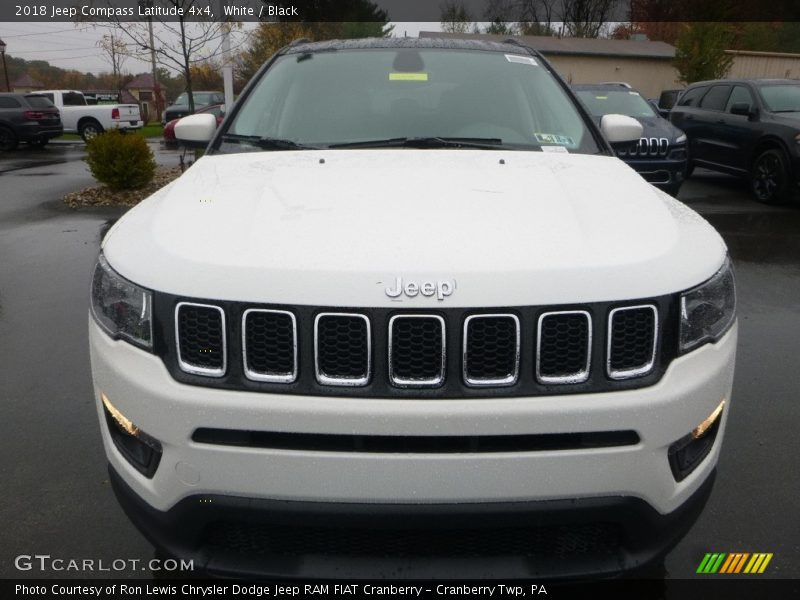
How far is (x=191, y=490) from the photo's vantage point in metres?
1.72

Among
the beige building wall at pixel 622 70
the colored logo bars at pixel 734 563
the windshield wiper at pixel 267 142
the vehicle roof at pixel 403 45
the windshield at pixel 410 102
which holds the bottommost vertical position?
the colored logo bars at pixel 734 563

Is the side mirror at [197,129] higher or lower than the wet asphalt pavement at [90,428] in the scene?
higher

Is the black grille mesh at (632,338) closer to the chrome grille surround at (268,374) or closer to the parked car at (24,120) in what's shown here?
the chrome grille surround at (268,374)

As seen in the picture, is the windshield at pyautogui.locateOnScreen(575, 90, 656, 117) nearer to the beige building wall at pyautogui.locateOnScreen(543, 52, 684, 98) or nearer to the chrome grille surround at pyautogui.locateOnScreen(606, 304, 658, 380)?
the chrome grille surround at pyautogui.locateOnScreen(606, 304, 658, 380)

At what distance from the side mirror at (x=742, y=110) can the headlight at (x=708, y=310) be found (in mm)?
9419

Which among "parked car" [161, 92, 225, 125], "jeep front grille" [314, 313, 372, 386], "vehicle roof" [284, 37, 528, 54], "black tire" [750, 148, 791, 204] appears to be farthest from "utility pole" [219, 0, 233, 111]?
"parked car" [161, 92, 225, 125]

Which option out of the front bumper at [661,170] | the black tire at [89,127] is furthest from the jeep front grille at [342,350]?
the black tire at [89,127]

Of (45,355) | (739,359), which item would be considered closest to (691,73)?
(739,359)

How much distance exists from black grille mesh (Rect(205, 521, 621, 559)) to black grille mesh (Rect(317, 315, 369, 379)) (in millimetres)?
429

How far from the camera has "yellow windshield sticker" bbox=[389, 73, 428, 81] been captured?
3.16 m

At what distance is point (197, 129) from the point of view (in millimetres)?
3291

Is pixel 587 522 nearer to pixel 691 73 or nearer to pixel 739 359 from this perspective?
pixel 739 359

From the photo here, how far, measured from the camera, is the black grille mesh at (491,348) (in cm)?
165

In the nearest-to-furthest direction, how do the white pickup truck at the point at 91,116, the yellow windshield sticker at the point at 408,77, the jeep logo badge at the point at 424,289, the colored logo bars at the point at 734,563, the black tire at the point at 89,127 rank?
the jeep logo badge at the point at 424,289 → the colored logo bars at the point at 734,563 → the yellow windshield sticker at the point at 408,77 → the white pickup truck at the point at 91,116 → the black tire at the point at 89,127
